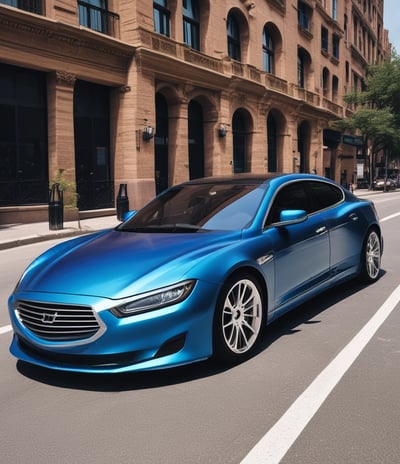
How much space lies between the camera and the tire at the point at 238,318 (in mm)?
4012

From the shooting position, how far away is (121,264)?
4000 mm

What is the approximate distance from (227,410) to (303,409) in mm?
493

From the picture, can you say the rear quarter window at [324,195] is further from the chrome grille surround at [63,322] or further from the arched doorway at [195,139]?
the arched doorway at [195,139]

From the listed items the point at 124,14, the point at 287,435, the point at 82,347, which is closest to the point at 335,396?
the point at 287,435

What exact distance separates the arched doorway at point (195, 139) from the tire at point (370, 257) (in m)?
20.8

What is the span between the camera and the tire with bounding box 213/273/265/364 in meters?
4.01

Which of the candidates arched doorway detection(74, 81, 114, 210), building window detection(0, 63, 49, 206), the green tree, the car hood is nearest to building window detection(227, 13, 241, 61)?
arched doorway detection(74, 81, 114, 210)

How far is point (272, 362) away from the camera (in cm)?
428

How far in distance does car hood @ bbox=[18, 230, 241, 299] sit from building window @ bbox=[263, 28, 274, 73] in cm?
3250

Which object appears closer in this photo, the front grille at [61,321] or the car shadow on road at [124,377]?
the front grille at [61,321]

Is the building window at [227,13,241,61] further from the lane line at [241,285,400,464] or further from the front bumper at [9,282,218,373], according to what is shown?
the front bumper at [9,282,218,373]

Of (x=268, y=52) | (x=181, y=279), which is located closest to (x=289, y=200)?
(x=181, y=279)

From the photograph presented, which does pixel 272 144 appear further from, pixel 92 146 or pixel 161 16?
pixel 92 146

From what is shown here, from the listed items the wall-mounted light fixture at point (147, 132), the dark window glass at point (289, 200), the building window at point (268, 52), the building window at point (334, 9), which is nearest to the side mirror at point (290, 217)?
the dark window glass at point (289, 200)
